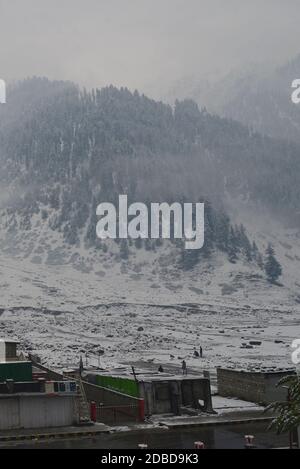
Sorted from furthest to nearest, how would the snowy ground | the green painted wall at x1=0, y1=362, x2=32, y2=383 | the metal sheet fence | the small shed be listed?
the snowy ground, the small shed, the metal sheet fence, the green painted wall at x1=0, y1=362, x2=32, y2=383

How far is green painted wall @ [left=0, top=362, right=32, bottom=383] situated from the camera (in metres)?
34.8

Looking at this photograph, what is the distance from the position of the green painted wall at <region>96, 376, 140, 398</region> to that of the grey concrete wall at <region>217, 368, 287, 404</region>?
8487mm

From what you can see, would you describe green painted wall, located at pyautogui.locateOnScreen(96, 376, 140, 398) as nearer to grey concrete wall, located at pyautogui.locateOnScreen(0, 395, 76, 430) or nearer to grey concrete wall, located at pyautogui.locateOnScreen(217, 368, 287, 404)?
grey concrete wall, located at pyautogui.locateOnScreen(0, 395, 76, 430)

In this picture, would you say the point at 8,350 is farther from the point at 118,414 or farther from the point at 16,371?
the point at 118,414

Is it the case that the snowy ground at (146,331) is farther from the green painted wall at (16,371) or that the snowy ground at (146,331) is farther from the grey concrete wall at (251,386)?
the green painted wall at (16,371)

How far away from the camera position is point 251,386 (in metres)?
42.7

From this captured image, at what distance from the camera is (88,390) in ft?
139

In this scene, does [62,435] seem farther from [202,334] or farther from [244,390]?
[202,334]

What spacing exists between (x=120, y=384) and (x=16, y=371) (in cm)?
839

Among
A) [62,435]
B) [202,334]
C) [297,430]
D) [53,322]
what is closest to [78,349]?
[202,334]

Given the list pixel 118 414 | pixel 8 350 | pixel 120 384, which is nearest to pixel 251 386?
pixel 120 384

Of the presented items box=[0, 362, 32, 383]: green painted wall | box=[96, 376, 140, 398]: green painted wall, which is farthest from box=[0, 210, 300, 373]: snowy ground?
box=[0, 362, 32, 383]: green painted wall
